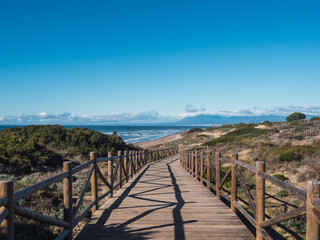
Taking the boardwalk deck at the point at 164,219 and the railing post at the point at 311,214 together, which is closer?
the railing post at the point at 311,214

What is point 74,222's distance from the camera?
3980 mm

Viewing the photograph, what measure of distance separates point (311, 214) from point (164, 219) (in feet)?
9.44

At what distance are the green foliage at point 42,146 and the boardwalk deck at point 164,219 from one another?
5.39 metres

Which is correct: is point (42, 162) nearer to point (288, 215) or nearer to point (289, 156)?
point (288, 215)

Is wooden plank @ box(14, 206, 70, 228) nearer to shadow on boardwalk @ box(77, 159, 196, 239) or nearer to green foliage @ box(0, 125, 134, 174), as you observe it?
shadow on boardwalk @ box(77, 159, 196, 239)

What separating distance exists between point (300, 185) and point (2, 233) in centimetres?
1013

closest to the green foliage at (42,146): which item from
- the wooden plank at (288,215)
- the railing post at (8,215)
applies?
the railing post at (8,215)

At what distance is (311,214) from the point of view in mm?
2426

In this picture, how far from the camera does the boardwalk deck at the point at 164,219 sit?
13.3ft

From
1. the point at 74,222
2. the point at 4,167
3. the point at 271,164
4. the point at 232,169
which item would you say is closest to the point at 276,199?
the point at 232,169

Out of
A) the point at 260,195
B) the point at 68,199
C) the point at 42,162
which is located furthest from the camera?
the point at 42,162

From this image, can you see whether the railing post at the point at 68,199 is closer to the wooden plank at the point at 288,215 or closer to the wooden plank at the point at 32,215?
the wooden plank at the point at 32,215

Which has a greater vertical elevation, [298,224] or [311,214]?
[311,214]

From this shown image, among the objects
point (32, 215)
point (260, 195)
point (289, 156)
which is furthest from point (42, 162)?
point (289, 156)
